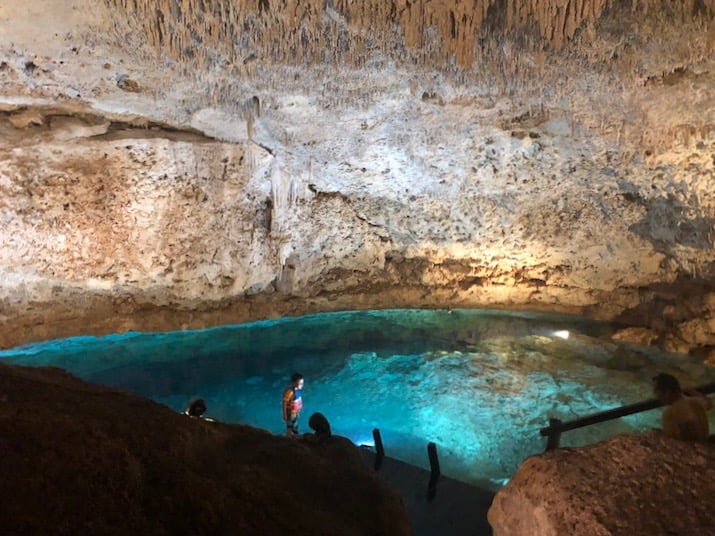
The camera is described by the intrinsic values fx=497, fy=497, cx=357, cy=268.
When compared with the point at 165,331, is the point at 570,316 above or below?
above

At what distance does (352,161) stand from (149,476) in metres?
7.95

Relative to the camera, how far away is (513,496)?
2.67 metres

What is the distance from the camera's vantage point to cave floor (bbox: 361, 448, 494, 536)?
4102 mm

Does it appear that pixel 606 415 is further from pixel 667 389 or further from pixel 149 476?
pixel 149 476

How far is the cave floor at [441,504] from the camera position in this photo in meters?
4.10

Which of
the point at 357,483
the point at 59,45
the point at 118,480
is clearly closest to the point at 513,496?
the point at 357,483

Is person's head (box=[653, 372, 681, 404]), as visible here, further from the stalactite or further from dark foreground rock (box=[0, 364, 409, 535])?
the stalactite

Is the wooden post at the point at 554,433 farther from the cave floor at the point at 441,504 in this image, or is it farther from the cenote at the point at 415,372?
the cenote at the point at 415,372

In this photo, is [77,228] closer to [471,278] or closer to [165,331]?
[165,331]

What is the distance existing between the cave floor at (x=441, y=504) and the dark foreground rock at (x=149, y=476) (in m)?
1.80

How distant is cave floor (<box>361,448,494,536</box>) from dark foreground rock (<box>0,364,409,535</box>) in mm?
1803

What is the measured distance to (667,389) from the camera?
2.98 m

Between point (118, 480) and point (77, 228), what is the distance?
26.6ft

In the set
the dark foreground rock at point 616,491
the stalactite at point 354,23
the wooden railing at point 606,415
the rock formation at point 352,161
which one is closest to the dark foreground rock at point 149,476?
the dark foreground rock at point 616,491
